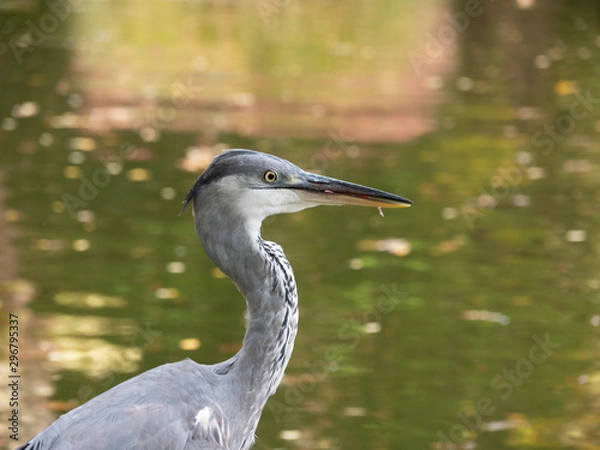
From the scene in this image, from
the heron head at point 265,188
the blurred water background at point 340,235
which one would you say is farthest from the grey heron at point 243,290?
the blurred water background at point 340,235

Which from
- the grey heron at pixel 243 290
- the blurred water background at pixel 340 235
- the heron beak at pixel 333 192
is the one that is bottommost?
the blurred water background at pixel 340 235

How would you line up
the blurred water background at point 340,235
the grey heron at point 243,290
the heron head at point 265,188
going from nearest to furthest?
the grey heron at point 243,290, the heron head at point 265,188, the blurred water background at point 340,235

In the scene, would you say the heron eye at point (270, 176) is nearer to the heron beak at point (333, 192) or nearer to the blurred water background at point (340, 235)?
the heron beak at point (333, 192)

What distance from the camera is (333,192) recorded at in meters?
4.08

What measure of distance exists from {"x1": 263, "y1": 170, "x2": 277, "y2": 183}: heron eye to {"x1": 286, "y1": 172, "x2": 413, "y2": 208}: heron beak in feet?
0.21

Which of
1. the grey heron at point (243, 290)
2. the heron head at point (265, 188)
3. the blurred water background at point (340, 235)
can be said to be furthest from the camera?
the blurred water background at point (340, 235)

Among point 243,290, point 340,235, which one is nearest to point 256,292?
point 243,290

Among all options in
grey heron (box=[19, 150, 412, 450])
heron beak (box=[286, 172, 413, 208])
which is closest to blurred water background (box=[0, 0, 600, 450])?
grey heron (box=[19, 150, 412, 450])

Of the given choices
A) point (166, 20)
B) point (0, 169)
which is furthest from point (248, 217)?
point (166, 20)

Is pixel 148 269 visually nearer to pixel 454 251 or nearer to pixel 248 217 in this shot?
pixel 454 251

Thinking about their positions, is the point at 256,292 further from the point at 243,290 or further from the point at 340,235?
the point at 340,235

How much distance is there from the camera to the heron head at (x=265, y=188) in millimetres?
4031

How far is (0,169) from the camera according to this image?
35.2 feet

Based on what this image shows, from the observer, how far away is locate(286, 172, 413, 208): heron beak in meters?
4.07
